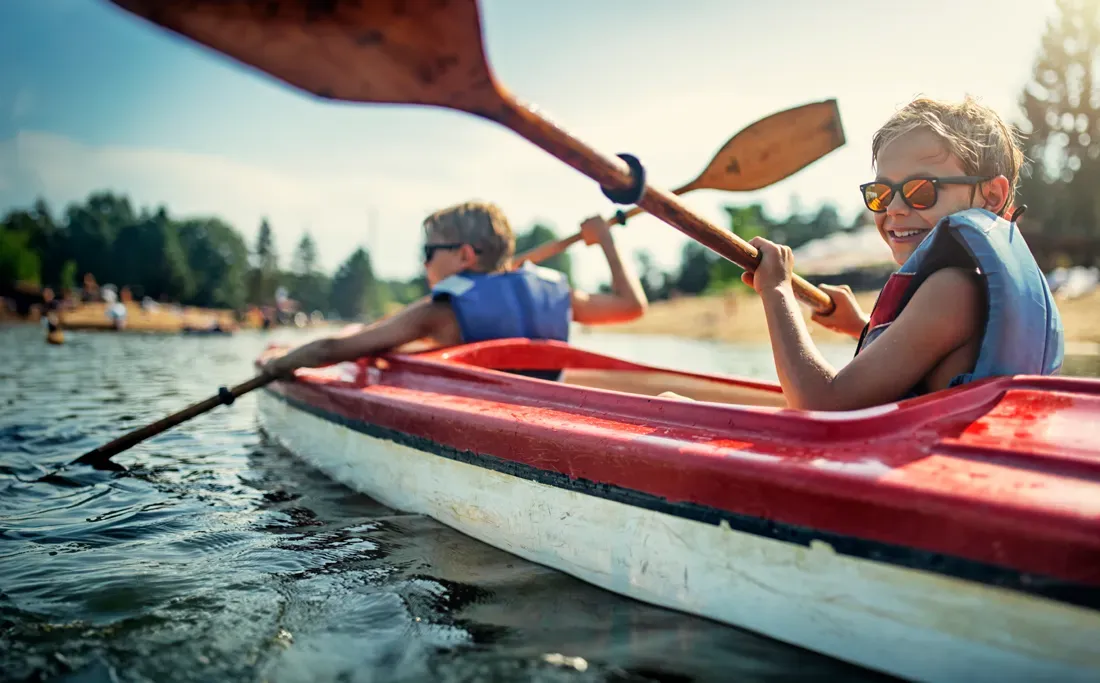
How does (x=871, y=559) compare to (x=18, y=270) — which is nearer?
(x=871, y=559)

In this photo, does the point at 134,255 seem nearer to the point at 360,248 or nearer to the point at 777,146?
the point at 360,248

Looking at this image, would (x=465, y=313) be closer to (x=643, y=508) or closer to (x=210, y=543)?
(x=210, y=543)

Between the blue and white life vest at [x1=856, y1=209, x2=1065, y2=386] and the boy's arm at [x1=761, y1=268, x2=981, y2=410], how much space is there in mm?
55

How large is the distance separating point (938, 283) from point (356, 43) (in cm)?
148

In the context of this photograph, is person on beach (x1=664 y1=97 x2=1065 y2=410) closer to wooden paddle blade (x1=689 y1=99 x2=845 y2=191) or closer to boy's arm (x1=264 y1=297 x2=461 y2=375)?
wooden paddle blade (x1=689 y1=99 x2=845 y2=191)

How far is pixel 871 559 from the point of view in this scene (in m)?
1.48

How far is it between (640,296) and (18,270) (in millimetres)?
64891

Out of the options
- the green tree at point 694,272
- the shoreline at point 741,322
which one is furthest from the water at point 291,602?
the green tree at point 694,272

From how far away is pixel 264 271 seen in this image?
73.4 metres

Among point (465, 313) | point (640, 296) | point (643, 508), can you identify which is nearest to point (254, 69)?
point (643, 508)

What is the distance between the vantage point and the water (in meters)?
1.68

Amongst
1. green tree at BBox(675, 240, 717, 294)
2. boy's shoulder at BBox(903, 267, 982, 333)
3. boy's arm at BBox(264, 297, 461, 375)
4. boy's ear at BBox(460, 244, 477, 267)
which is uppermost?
green tree at BBox(675, 240, 717, 294)

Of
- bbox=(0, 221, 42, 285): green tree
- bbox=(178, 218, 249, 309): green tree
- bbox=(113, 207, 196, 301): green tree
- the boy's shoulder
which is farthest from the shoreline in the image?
bbox=(0, 221, 42, 285): green tree

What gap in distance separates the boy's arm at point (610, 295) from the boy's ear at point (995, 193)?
2.19 metres
